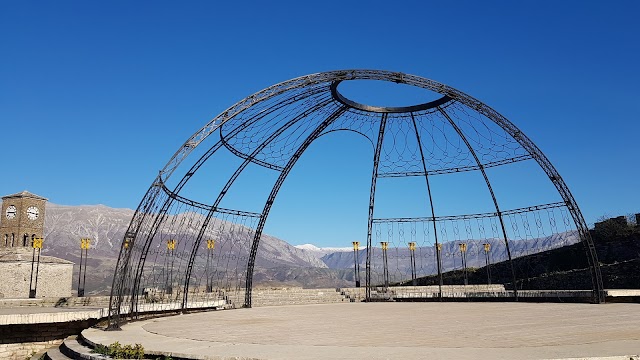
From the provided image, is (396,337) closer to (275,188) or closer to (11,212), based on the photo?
(275,188)

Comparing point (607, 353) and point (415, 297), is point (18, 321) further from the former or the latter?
point (415, 297)

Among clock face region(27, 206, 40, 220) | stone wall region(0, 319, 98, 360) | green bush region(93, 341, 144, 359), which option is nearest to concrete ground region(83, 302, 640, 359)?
green bush region(93, 341, 144, 359)

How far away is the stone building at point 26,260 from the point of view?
5203cm

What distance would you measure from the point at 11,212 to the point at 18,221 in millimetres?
1719

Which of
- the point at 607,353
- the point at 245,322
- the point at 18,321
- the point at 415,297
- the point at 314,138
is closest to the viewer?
the point at 607,353

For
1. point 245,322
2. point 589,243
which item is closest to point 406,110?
point 589,243

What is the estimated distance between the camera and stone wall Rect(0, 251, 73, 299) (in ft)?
170

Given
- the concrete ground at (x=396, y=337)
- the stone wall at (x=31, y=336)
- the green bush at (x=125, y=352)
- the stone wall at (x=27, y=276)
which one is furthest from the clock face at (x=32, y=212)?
the green bush at (x=125, y=352)

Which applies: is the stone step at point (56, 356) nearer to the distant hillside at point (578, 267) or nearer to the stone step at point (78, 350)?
the stone step at point (78, 350)

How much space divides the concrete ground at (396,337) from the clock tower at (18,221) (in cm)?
4979

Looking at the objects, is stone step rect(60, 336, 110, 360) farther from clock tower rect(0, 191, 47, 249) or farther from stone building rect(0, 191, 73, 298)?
clock tower rect(0, 191, 47, 249)

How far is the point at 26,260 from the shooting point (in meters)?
53.2

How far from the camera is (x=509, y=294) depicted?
3047cm

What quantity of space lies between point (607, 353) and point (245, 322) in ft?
42.1
